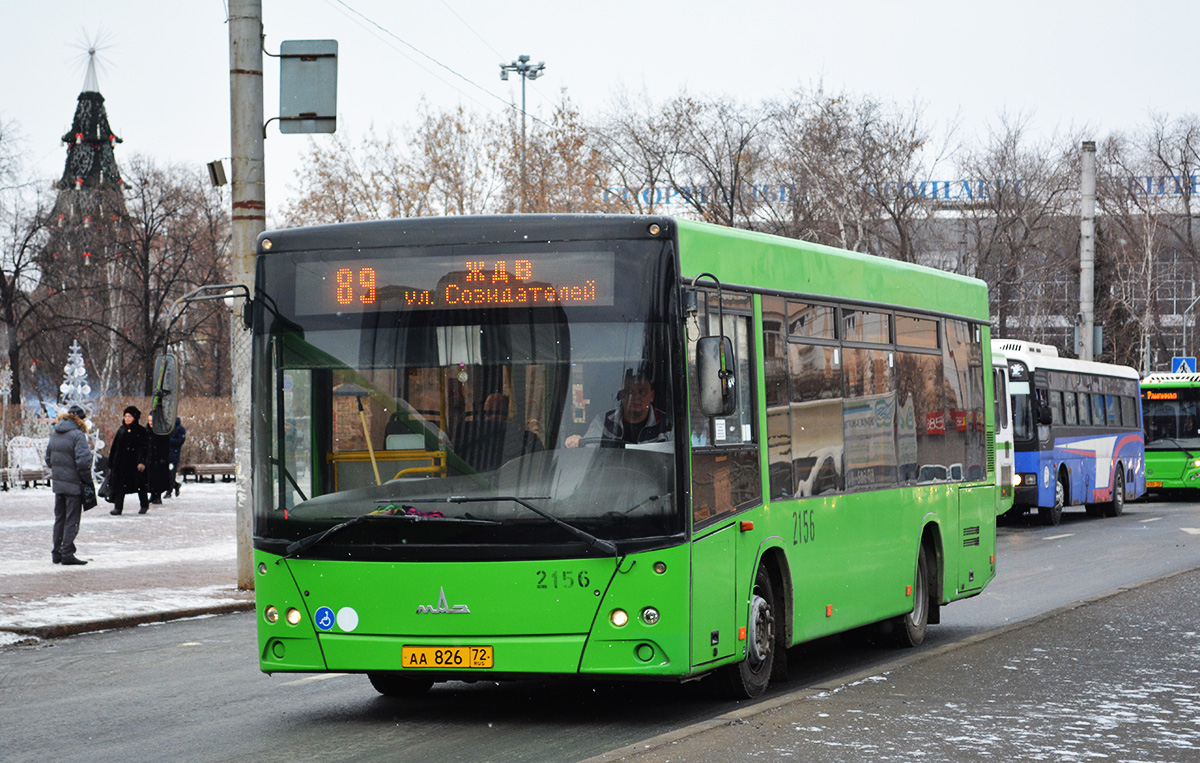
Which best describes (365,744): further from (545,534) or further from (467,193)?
(467,193)

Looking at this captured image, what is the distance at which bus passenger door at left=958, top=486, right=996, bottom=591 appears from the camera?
13.2 metres

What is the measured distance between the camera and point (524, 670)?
8367mm

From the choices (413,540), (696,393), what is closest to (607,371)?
(696,393)

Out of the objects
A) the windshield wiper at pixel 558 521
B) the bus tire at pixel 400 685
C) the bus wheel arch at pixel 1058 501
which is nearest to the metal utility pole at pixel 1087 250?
the bus wheel arch at pixel 1058 501

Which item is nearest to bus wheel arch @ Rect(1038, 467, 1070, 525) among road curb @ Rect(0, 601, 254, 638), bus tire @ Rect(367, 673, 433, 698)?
road curb @ Rect(0, 601, 254, 638)

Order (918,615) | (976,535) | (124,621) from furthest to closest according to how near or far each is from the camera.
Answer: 1. (124,621)
2. (976,535)
3. (918,615)

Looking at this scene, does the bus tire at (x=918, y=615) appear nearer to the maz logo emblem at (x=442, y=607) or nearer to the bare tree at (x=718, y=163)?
the maz logo emblem at (x=442, y=607)

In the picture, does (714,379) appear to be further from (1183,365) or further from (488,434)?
(1183,365)

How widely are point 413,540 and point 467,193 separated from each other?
38.4 metres

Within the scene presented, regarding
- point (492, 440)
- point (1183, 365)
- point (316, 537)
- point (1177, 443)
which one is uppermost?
point (1183, 365)

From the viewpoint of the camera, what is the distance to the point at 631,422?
27.7 ft

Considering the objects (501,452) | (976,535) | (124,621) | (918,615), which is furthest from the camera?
(124,621)

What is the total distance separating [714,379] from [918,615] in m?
4.83

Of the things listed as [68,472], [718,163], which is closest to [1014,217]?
[718,163]
